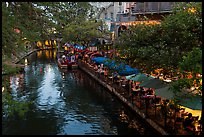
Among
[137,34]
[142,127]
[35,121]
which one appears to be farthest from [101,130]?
[137,34]

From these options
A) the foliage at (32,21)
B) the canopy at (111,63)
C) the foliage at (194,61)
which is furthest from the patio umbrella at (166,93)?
the foliage at (32,21)

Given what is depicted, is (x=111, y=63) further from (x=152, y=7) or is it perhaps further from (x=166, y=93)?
(x=152, y=7)

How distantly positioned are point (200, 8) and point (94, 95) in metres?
17.3

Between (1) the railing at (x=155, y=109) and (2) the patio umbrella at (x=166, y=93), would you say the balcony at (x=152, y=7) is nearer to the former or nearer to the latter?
(1) the railing at (x=155, y=109)

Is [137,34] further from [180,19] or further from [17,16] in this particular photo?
[17,16]

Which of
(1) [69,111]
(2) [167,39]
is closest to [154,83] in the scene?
(2) [167,39]

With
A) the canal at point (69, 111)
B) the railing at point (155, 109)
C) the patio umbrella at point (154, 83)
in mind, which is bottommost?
the canal at point (69, 111)

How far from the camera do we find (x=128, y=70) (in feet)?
84.8

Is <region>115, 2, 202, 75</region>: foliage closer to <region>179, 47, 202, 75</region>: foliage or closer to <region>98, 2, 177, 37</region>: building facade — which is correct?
<region>98, 2, 177, 37</region>: building facade

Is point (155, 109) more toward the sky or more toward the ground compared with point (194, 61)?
more toward the ground

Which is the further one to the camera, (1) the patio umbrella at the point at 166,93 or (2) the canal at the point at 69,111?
(2) the canal at the point at 69,111

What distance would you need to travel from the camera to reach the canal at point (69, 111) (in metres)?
19.8

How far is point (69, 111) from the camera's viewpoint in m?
24.2

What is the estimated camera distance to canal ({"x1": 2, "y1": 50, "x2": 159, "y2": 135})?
64.9 feet
